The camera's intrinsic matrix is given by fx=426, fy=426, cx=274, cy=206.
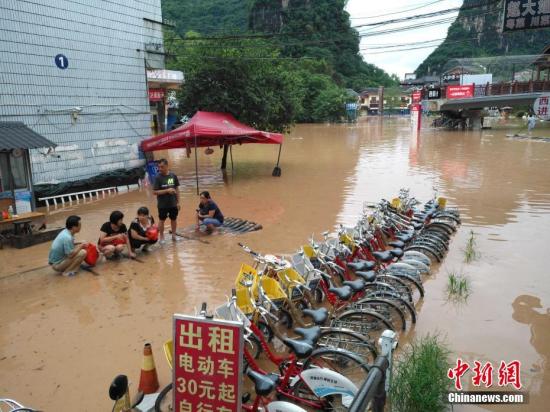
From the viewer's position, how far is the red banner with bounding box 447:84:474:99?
35219 millimetres

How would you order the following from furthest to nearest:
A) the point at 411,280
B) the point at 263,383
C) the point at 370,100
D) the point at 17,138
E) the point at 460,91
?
the point at 370,100, the point at 460,91, the point at 17,138, the point at 411,280, the point at 263,383

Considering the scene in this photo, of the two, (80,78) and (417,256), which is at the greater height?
(80,78)

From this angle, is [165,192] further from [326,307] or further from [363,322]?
[363,322]

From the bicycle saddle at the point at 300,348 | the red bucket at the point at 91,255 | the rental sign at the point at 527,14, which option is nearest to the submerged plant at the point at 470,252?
the bicycle saddle at the point at 300,348

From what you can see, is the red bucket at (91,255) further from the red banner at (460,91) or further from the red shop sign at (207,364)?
the red banner at (460,91)

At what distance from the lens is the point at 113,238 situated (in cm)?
740

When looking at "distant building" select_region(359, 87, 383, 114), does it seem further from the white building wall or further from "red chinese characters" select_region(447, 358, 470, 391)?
"red chinese characters" select_region(447, 358, 470, 391)

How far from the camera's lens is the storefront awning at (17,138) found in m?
9.35

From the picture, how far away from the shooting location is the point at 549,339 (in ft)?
15.5

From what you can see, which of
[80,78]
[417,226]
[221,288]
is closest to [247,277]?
[221,288]

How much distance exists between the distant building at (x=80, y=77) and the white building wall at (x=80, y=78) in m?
0.03

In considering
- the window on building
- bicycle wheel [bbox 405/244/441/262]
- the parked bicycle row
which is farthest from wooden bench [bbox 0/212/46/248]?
bicycle wheel [bbox 405/244/441/262]

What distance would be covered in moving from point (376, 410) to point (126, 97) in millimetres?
14728

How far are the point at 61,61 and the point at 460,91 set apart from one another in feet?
107
